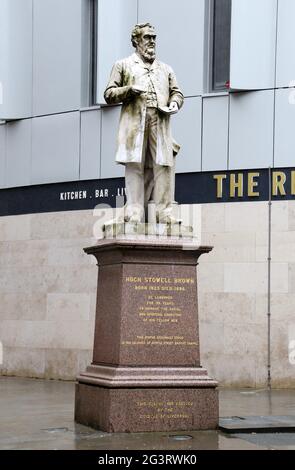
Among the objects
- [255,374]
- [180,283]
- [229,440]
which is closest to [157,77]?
[180,283]

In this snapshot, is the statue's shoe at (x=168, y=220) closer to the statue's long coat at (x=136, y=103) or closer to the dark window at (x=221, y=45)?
the statue's long coat at (x=136, y=103)

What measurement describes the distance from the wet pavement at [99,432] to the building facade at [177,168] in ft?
7.23

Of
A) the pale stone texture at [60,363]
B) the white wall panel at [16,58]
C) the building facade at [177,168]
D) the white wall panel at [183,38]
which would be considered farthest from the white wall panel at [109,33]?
the pale stone texture at [60,363]

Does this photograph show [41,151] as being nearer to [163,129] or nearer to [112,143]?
[112,143]

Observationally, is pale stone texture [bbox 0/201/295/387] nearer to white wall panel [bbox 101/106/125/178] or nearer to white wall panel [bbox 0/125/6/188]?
white wall panel [bbox 101/106/125/178]

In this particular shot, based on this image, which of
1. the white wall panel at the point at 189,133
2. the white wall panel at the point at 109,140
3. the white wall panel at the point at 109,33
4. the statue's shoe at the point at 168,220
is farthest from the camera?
the white wall panel at the point at 109,140

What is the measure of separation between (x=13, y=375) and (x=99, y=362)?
927cm

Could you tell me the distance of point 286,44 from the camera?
1855cm

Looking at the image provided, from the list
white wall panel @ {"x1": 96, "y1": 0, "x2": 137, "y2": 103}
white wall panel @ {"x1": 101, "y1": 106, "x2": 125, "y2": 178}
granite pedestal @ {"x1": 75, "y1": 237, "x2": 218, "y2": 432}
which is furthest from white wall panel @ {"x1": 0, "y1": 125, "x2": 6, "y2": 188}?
granite pedestal @ {"x1": 75, "y1": 237, "x2": 218, "y2": 432}

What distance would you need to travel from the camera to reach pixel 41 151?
21.5 m

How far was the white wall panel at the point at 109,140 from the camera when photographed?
2031 cm

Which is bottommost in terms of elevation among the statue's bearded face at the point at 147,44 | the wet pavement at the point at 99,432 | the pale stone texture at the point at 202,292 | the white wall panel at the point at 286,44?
the wet pavement at the point at 99,432

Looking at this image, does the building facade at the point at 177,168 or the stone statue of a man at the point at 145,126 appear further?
the building facade at the point at 177,168

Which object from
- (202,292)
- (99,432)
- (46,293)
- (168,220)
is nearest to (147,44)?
(168,220)
